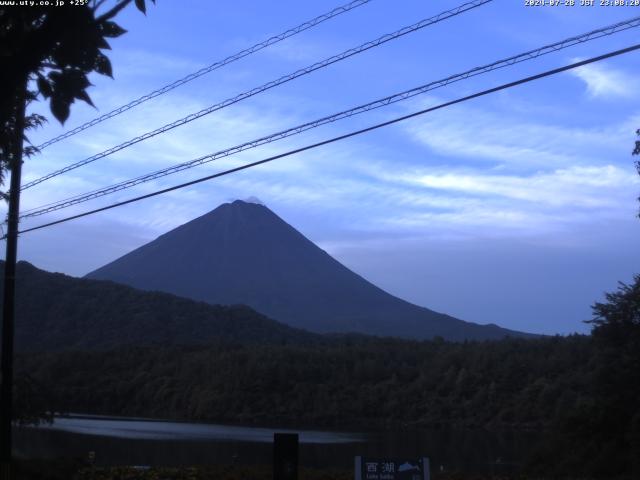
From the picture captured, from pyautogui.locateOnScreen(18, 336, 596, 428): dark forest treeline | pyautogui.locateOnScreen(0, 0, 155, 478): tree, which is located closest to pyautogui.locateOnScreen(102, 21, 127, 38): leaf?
pyautogui.locateOnScreen(0, 0, 155, 478): tree

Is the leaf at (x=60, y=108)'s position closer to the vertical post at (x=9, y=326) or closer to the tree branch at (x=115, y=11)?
the tree branch at (x=115, y=11)

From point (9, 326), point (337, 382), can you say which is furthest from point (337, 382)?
point (9, 326)

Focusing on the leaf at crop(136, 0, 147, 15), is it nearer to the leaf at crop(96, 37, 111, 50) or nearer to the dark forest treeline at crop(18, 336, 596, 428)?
the leaf at crop(96, 37, 111, 50)

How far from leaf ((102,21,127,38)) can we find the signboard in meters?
6.90

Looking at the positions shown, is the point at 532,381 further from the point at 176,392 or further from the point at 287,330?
the point at 287,330

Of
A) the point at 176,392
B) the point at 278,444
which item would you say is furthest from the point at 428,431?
the point at 278,444

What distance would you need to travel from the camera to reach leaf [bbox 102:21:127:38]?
6.10 metres

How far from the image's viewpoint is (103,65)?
20.5 feet

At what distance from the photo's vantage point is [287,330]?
4641 inches

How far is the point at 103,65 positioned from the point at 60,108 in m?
0.49

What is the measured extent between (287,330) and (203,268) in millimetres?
64988

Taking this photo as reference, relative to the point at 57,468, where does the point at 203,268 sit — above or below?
above

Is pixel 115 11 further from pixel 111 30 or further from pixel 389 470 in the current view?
pixel 389 470

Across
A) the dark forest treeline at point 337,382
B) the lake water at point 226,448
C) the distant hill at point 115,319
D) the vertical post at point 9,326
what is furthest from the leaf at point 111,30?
the distant hill at point 115,319
